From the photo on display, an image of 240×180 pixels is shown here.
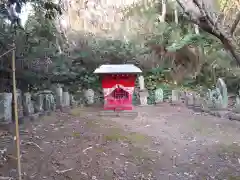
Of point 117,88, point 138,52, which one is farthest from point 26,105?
point 138,52

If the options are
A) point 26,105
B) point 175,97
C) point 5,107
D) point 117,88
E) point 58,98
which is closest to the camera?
point 5,107

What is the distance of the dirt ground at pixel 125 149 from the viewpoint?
3.70 m

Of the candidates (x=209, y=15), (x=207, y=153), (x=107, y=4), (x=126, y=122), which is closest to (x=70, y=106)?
(x=126, y=122)

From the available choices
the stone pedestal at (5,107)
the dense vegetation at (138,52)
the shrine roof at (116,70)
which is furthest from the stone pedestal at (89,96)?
the stone pedestal at (5,107)

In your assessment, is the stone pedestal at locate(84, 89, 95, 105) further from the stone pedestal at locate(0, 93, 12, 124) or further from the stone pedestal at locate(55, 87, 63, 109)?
the stone pedestal at locate(0, 93, 12, 124)

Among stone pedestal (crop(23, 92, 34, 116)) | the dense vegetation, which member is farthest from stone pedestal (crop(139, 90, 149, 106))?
stone pedestal (crop(23, 92, 34, 116))

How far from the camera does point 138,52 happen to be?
11.0m

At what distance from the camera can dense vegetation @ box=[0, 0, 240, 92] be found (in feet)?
25.0

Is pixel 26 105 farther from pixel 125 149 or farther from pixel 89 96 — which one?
pixel 89 96

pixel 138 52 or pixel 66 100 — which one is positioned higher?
pixel 138 52

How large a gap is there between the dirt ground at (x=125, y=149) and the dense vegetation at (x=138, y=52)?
5.89ft

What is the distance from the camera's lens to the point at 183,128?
625cm

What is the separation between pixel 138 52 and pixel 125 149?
6799 millimetres

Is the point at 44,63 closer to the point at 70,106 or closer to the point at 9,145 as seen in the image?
the point at 70,106
